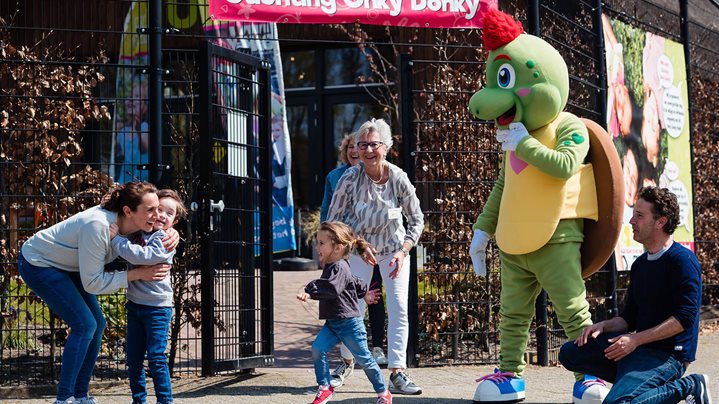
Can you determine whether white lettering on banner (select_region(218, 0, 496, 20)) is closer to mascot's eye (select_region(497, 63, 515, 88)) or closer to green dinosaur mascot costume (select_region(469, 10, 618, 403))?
green dinosaur mascot costume (select_region(469, 10, 618, 403))

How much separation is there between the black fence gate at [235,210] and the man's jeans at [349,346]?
1.15 meters

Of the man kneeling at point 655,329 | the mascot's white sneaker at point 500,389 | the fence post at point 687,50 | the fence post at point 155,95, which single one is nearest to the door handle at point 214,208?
the fence post at point 155,95

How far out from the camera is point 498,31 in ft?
19.2

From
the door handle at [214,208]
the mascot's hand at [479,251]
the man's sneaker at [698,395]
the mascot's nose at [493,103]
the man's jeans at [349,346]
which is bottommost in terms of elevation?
the man's sneaker at [698,395]

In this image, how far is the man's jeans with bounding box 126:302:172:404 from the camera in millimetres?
5289

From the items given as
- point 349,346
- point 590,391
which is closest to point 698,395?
point 590,391

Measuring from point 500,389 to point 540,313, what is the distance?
1.90 metres

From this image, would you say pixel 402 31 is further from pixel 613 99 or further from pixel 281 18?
pixel 281 18

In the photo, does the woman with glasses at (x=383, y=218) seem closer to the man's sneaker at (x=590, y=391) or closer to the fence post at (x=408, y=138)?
the fence post at (x=408, y=138)

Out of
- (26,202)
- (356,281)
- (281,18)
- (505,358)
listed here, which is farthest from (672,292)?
(26,202)

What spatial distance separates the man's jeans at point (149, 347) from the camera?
17.4ft

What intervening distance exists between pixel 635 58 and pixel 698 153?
6.88 ft

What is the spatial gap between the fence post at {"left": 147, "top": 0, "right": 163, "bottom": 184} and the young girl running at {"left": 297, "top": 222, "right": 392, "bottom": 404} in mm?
1466

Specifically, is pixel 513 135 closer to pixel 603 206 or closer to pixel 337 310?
pixel 603 206
